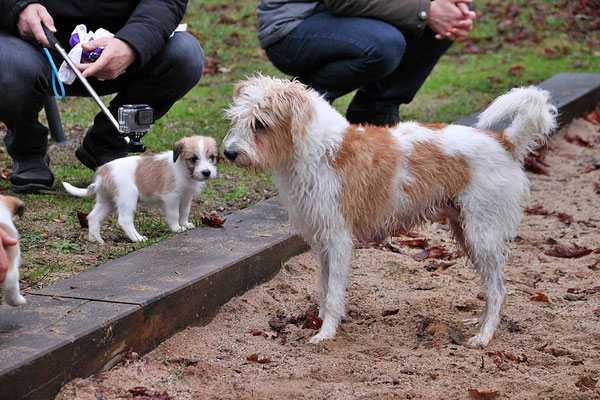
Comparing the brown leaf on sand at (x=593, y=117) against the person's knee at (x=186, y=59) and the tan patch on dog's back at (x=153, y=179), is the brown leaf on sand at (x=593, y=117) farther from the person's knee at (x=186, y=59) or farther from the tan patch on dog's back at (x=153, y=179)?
the tan patch on dog's back at (x=153, y=179)

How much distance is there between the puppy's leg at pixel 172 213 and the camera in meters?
4.81

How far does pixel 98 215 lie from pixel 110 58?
3.28 ft

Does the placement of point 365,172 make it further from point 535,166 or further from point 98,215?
point 535,166

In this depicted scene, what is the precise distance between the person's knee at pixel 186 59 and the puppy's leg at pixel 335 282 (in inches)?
90.8

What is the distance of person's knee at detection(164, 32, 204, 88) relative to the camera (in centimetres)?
550

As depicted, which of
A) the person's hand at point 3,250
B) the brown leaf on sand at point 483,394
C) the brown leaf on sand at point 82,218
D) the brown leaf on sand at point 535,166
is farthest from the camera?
the brown leaf on sand at point 535,166

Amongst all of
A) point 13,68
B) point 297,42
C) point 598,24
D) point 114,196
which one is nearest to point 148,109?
point 114,196

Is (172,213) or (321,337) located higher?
(172,213)

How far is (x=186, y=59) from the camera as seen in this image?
5.56 metres

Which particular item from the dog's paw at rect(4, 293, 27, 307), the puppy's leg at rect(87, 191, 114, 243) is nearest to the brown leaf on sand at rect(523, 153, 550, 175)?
the puppy's leg at rect(87, 191, 114, 243)

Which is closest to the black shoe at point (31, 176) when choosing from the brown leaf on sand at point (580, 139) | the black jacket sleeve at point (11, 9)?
the black jacket sleeve at point (11, 9)

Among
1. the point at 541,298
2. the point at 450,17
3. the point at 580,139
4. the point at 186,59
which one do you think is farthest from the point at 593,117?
the point at 186,59

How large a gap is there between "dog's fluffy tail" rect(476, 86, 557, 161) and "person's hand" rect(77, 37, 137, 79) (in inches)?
93.0

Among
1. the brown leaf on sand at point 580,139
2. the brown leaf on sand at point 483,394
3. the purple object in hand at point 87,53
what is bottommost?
the brown leaf on sand at point 580,139
